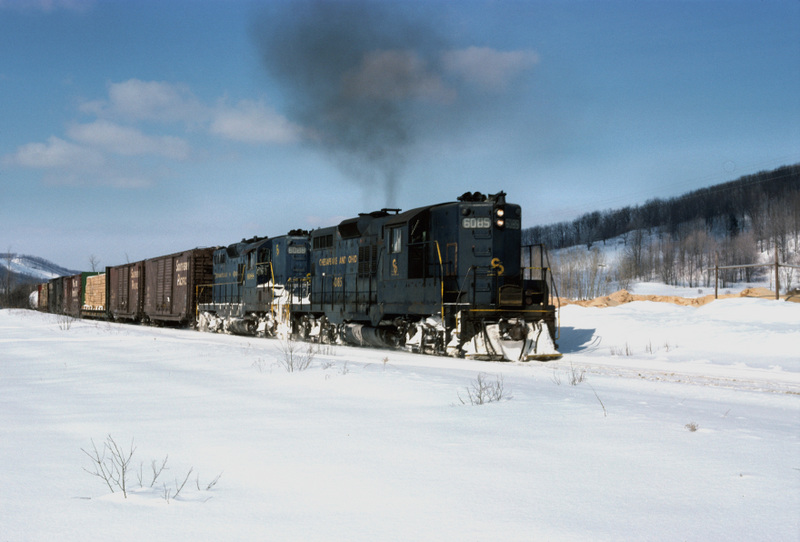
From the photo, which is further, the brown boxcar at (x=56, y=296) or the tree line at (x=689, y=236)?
the tree line at (x=689, y=236)

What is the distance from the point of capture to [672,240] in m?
127

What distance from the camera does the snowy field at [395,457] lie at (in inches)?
124

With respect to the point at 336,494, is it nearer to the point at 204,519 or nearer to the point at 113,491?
the point at 204,519

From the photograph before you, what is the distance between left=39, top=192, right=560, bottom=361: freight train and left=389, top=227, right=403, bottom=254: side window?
0.03m

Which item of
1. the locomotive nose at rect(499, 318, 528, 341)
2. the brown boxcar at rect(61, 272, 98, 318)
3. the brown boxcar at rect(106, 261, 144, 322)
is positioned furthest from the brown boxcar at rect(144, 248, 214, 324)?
the locomotive nose at rect(499, 318, 528, 341)

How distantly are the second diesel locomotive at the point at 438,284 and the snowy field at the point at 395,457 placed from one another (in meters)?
4.11

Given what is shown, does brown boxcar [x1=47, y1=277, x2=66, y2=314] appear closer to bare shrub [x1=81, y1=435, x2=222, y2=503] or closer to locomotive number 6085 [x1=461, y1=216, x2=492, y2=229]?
locomotive number 6085 [x1=461, y1=216, x2=492, y2=229]

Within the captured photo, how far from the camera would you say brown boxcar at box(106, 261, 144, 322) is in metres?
35.4

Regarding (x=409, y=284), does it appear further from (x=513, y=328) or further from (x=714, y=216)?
(x=714, y=216)

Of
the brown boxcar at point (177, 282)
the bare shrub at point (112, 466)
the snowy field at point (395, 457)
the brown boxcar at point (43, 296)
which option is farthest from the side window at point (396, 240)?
the brown boxcar at point (43, 296)

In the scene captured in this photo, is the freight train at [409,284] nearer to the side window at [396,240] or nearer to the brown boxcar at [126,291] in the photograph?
the side window at [396,240]

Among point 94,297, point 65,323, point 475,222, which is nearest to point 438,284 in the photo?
point 475,222

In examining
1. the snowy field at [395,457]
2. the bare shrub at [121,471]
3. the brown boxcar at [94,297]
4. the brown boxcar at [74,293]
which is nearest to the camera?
the snowy field at [395,457]

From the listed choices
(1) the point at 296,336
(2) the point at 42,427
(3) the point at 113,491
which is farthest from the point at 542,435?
(1) the point at 296,336
